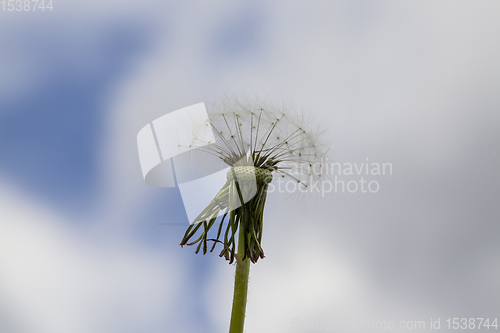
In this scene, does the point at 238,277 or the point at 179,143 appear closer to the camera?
the point at 238,277

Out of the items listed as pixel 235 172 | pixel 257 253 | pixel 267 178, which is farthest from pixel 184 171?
pixel 257 253

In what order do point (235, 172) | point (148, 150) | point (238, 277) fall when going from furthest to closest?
point (148, 150)
point (235, 172)
point (238, 277)

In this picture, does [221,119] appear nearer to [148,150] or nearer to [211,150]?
[211,150]

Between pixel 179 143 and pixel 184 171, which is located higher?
pixel 179 143

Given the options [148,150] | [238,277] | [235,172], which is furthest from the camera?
[148,150]

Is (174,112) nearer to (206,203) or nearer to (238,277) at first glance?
(206,203)

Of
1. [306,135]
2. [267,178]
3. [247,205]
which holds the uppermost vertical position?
[306,135]
